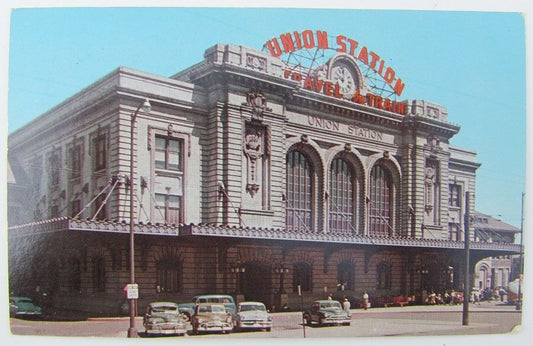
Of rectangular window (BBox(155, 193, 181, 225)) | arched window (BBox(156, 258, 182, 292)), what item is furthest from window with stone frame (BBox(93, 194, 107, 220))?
rectangular window (BBox(155, 193, 181, 225))

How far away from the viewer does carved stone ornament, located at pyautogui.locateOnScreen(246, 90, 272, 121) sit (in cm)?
2881

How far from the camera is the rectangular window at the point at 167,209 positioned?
27.1m

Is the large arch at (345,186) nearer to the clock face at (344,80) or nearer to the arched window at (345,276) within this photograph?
the clock face at (344,80)

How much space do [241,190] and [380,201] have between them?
8172 mm

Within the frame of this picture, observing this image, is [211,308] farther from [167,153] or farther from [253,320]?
[167,153]

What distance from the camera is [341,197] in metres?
32.3

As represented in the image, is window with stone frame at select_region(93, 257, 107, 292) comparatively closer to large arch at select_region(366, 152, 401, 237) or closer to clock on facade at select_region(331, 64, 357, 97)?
large arch at select_region(366, 152, 401, 237)

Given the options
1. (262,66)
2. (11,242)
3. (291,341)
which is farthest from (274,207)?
(11,242)

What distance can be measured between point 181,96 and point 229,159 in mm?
3249

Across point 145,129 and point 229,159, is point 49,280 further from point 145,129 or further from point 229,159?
point 229,159

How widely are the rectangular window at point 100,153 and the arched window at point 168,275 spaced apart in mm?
4144

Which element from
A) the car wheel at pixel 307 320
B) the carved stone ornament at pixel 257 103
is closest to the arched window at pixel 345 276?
the car wheel at pixel 307 320

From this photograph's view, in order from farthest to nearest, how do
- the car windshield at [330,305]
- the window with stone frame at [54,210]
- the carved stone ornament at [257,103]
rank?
the carved stone ornament at [257,103]
the car windshield at [330,305]
the window with stone frame at [54,210]

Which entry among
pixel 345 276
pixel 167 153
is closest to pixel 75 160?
pixel 167 153
